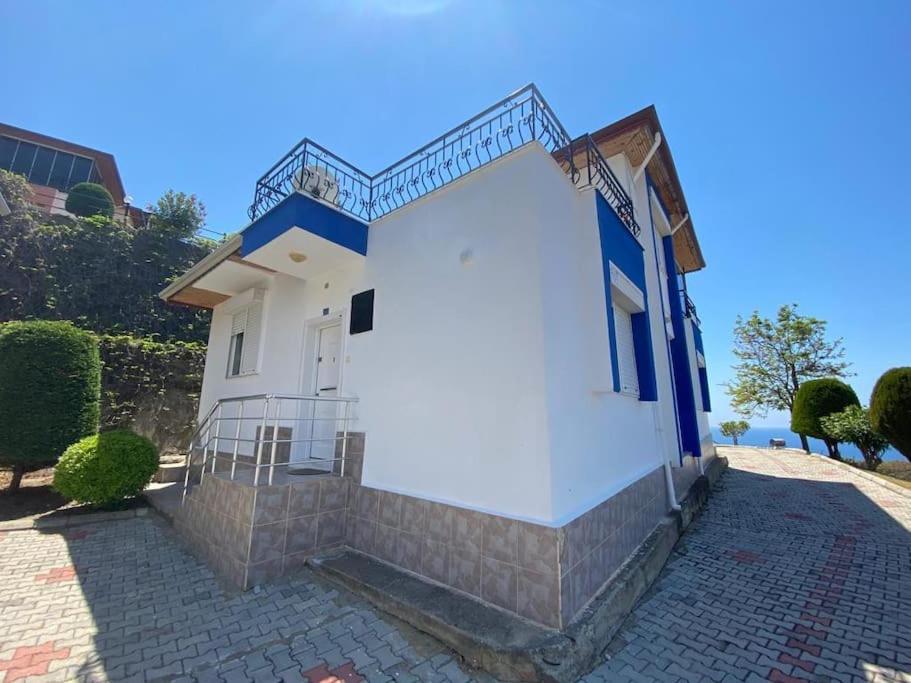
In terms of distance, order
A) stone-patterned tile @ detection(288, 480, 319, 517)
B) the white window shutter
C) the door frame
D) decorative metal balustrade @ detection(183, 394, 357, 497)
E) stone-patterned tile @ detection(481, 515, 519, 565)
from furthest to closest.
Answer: the white window shutter
the door frame
decorative metal balustrade @ detection(183, 394, 357, 497)
stone-patterned tile @ detection(288, 480, 319, 517)
stone-patterned tile @ detection(481, 515, 519, 565)

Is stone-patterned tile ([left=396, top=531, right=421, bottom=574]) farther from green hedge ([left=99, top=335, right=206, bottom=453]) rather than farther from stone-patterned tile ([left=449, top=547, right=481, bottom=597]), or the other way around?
green hedge ([left=99, top=335, right=206, bottom=453])

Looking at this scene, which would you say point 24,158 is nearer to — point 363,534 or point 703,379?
point 363,534

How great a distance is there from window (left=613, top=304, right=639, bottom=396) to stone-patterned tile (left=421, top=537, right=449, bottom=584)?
300 centimetres

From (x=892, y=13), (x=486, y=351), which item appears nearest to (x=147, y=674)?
(x=486, y=351)

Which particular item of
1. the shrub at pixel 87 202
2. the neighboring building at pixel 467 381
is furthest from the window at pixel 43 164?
the neighboring building at pixel 467 381

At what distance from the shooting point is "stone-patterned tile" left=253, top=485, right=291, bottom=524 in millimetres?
3709

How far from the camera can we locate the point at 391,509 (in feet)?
12.9

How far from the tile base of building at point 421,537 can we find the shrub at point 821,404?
15.9 m

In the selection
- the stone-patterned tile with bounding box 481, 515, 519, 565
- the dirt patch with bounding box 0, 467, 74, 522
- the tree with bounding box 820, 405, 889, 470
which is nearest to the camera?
the stone-patterned tile with bounding box 481, 515, 519, 565

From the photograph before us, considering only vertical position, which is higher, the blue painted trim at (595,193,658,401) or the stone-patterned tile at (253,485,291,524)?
the blue painted trim at (595,193,658,401)

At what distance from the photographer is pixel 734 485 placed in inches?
372

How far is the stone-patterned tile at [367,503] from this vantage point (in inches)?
161

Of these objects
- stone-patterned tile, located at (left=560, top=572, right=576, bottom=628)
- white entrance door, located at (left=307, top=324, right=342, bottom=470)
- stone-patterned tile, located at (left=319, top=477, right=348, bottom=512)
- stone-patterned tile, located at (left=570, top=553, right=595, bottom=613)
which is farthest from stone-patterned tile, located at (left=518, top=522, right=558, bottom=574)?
white entrance door, located at (left=307, top=324, right=342, bottom=470)

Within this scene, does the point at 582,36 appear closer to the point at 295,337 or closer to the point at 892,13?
the point at 892,13
